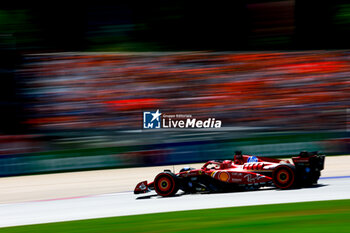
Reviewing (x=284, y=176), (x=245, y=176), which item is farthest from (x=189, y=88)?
(x=284, y=176)

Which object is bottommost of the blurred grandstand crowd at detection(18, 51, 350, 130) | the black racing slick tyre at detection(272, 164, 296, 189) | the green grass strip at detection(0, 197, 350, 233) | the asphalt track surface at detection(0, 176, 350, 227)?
the green grass strip at detection(0, 197, 350, 233)

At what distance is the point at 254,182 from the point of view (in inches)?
396

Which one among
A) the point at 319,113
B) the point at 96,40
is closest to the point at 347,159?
the point at 319,113

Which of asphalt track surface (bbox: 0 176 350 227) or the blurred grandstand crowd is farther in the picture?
the blurred grandstand crowd

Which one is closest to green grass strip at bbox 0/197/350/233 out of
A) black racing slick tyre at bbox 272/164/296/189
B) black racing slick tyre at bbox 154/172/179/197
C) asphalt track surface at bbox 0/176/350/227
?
asphalt track surface at bbox 0/176/350/227

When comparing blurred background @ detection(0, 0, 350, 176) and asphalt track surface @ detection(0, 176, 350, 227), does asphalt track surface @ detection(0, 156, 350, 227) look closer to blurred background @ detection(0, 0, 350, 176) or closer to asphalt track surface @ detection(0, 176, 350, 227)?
asphalt track surface @ detection(0, 176, 350, 227)

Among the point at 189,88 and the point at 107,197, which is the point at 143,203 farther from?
the point at 189,88

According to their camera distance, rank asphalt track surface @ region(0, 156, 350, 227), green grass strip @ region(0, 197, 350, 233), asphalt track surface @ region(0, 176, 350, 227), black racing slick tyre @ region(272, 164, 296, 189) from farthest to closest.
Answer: black racing slick tyre @ region(272, 164, 296, 189) → asphalt track surface @ region(0, 156, 350, 227) → asphalt track surface @ region(0, 176, 350, 227) → green grass strip @ region(0, 197, 350, 233)

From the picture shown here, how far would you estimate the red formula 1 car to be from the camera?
977 cm

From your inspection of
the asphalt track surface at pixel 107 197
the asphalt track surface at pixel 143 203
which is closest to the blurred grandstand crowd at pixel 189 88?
the asphalt track surface at pixel 107 197

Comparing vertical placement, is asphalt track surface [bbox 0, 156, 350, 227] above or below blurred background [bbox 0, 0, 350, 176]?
below

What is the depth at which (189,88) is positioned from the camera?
18266 mm

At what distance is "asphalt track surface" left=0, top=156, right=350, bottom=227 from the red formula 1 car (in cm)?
18

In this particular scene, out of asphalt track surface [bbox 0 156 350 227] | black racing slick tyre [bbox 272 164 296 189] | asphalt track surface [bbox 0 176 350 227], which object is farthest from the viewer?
black racing slick tyre [bbox 272 164 296 189]
